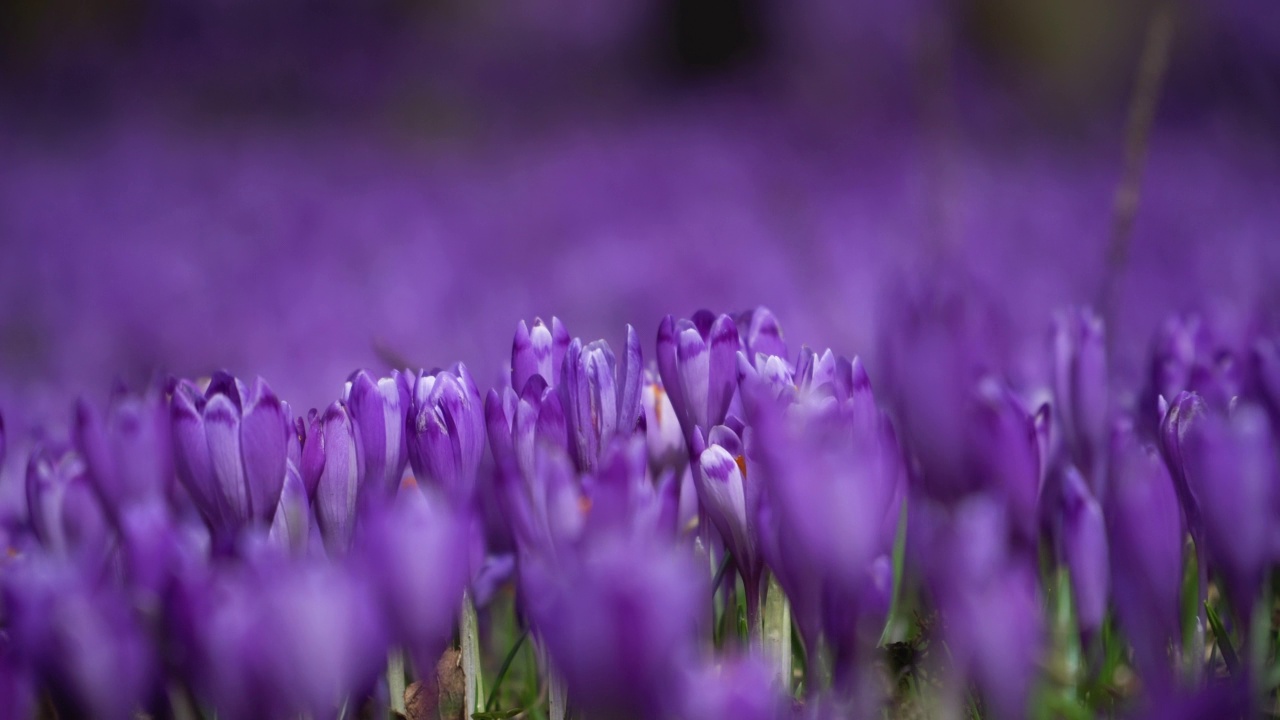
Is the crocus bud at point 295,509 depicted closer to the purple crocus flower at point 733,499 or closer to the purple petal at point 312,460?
the purple petal at point 312,460

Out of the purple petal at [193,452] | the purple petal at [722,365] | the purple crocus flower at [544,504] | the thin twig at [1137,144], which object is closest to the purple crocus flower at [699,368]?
the purple petal at [722,365]

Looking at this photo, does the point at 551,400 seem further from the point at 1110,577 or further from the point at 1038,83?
the point at 1038,83

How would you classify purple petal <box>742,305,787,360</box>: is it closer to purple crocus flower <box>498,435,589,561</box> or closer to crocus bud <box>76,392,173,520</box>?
purple crocus flower <box>498,435,589,561</box>

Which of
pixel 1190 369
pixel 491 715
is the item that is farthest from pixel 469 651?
pixel 1190 369

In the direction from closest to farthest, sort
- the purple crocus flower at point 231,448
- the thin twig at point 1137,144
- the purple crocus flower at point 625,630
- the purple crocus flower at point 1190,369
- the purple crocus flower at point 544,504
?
the purple crocus flower at point 625,630 → the purple crocus flower at point 544,504 → the purple crocus flower at point 231,448 → the purple crocus flower at point 1190,369 → the thin twig at point 1137,144

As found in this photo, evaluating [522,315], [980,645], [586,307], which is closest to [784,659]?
[980,645]

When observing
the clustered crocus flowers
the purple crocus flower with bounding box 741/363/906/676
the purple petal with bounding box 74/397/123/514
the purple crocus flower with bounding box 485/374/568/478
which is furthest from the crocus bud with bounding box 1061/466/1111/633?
the purple petal with bounding box 74/397/123/514

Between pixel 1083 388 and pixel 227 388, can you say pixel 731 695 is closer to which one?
pixel 227 388
